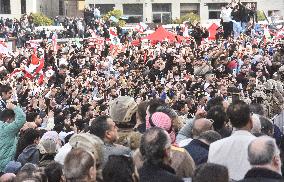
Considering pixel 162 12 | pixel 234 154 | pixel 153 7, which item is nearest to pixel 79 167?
pixel 234 154

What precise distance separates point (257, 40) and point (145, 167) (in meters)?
23.6

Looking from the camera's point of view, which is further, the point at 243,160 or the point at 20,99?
the point at 20,99

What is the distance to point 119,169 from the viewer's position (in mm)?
5164

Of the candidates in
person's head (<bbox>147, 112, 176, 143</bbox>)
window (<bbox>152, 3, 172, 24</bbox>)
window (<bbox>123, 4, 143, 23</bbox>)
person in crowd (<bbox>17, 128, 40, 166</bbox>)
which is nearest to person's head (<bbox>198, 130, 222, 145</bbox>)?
person's head (<bbox>147, 112, 176, 143</bbox>)

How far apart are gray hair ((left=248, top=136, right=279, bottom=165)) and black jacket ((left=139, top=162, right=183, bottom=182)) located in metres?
0.60

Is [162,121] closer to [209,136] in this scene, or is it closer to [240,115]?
[209,136]

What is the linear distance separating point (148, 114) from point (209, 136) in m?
1.21

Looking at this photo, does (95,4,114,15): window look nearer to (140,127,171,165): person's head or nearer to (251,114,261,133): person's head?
(251,114,261,133): person's head

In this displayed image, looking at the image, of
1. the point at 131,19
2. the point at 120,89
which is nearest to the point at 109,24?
the point at 131,19

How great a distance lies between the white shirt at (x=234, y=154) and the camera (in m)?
6.12

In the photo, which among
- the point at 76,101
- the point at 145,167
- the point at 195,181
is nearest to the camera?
the point at 195,181

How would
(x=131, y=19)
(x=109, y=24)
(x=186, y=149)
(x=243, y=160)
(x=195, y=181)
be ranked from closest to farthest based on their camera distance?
(x=195, y=181), (x=243, y=160), (x=186, y=149), (x=109, y=24), (x=131, y=19)

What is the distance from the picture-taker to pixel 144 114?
25.7ft

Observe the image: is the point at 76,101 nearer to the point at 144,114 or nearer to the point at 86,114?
the point at 86,114
